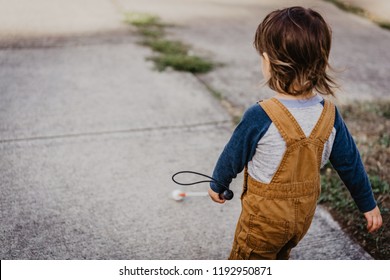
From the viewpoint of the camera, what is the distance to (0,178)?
2.67 meters

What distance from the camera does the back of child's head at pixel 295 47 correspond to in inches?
60.2

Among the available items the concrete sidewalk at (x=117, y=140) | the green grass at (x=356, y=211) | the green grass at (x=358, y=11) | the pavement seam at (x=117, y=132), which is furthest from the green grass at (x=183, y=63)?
the green grass at (x=358, y=11)

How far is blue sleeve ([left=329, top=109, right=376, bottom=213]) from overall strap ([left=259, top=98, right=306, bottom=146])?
220 millimetres

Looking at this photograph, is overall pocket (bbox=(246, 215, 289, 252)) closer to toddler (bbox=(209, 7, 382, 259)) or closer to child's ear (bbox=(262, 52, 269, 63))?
toddler (bbox=(209, 7, 382, 259))

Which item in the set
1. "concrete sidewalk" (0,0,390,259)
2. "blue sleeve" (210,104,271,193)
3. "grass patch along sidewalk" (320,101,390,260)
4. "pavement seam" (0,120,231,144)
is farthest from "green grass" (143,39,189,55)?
"blue sleeve" (210,104,271,193)

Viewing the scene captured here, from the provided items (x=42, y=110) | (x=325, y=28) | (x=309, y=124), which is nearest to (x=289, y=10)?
(x=325, y=28)

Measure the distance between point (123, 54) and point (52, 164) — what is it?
218 centimetres

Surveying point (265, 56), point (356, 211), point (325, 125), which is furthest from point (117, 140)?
point (325, 125)

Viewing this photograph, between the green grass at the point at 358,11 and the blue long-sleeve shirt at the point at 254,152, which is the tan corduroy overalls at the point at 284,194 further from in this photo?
the green grass at the point at 358,11

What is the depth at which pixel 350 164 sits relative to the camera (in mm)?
1749

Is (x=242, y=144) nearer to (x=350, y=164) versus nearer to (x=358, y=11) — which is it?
(x=350, y=164)

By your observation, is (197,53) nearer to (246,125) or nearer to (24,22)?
(24,22)

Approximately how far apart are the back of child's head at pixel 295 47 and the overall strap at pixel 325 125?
0.10 meters

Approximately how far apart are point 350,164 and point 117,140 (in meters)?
1.84
